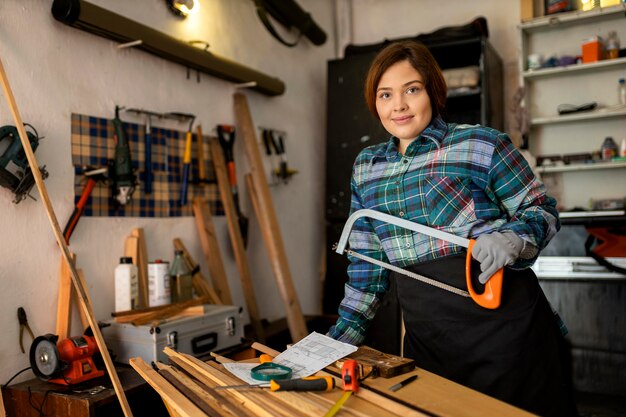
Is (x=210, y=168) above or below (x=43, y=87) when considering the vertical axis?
below

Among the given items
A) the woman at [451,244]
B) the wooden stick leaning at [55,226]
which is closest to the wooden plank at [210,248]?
the wooden stick leaning at [55,226]

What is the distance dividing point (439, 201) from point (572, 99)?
2644 millimetres

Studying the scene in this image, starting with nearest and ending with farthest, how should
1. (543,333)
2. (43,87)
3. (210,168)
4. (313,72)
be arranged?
1. (543,333)
2. (43,87)
3. (210,168)
4. (313,72)

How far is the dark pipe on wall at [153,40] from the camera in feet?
6.92

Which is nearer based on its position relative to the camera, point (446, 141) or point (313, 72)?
point (446, 141)

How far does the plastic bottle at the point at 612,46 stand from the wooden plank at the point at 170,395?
3.24 m

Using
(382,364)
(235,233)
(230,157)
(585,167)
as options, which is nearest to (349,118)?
(230,157)

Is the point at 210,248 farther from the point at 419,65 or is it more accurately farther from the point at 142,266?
the point at 419,65

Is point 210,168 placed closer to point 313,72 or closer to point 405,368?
point 313,72

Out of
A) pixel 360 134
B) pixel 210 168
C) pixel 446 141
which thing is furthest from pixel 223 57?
pixel 446 141

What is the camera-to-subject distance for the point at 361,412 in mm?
997

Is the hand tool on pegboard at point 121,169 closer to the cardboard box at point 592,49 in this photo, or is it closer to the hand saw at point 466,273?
the hand saw at point 466,273

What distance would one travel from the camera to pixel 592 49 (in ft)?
10.9

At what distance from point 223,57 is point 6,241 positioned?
1.53 metres
